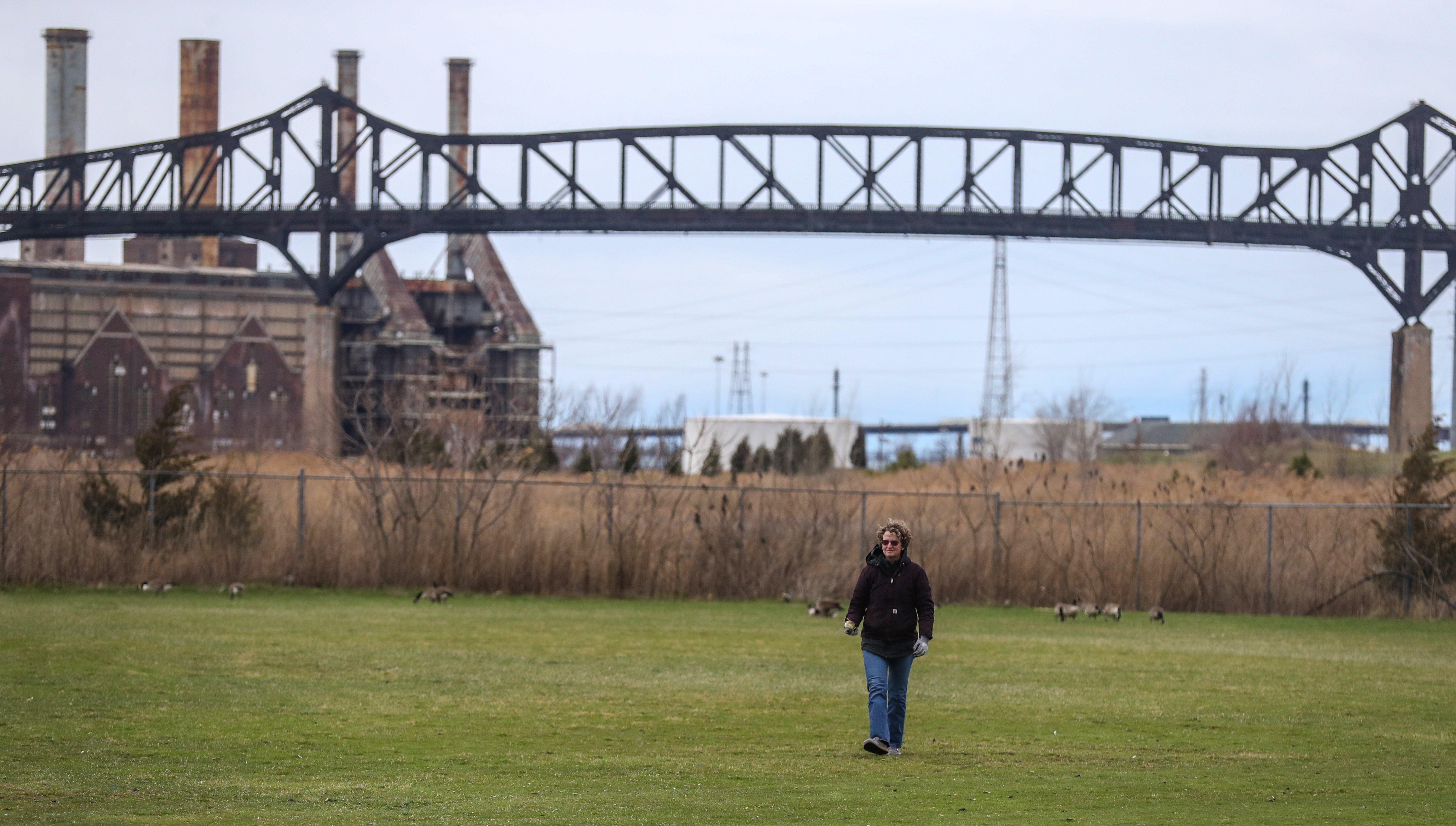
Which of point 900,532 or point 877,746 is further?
point 877,746

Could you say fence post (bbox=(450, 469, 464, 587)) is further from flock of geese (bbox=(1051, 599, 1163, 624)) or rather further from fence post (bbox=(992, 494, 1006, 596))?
flock of geese (bbox=(1051, 599, 1163, 624))

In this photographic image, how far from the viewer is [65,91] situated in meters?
80.6

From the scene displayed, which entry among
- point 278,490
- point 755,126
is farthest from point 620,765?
point 755,126

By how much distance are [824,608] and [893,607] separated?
14.7m

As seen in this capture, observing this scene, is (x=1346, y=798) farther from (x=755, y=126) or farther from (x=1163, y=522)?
(x=755, y=126)

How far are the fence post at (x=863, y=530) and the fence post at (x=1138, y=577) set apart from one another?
4.98 m

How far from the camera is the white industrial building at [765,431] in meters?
76.4

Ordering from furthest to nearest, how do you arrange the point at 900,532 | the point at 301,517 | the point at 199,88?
the point at 199,88
the point at 301,517
the point at 900,532

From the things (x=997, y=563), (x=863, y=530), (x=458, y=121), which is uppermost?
(x=458, y=121)

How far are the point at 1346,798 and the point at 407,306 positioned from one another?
6749 centimetres

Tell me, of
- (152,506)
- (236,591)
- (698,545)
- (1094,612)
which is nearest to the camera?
(1094,612)

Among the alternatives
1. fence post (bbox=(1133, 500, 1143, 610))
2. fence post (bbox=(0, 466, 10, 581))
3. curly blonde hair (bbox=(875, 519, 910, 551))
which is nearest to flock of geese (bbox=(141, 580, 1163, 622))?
fence post (bbox=(1133, 500, 1143, 610))

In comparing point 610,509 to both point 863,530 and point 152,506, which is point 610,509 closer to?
point 863,530

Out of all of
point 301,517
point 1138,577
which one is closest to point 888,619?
point 1138,577
